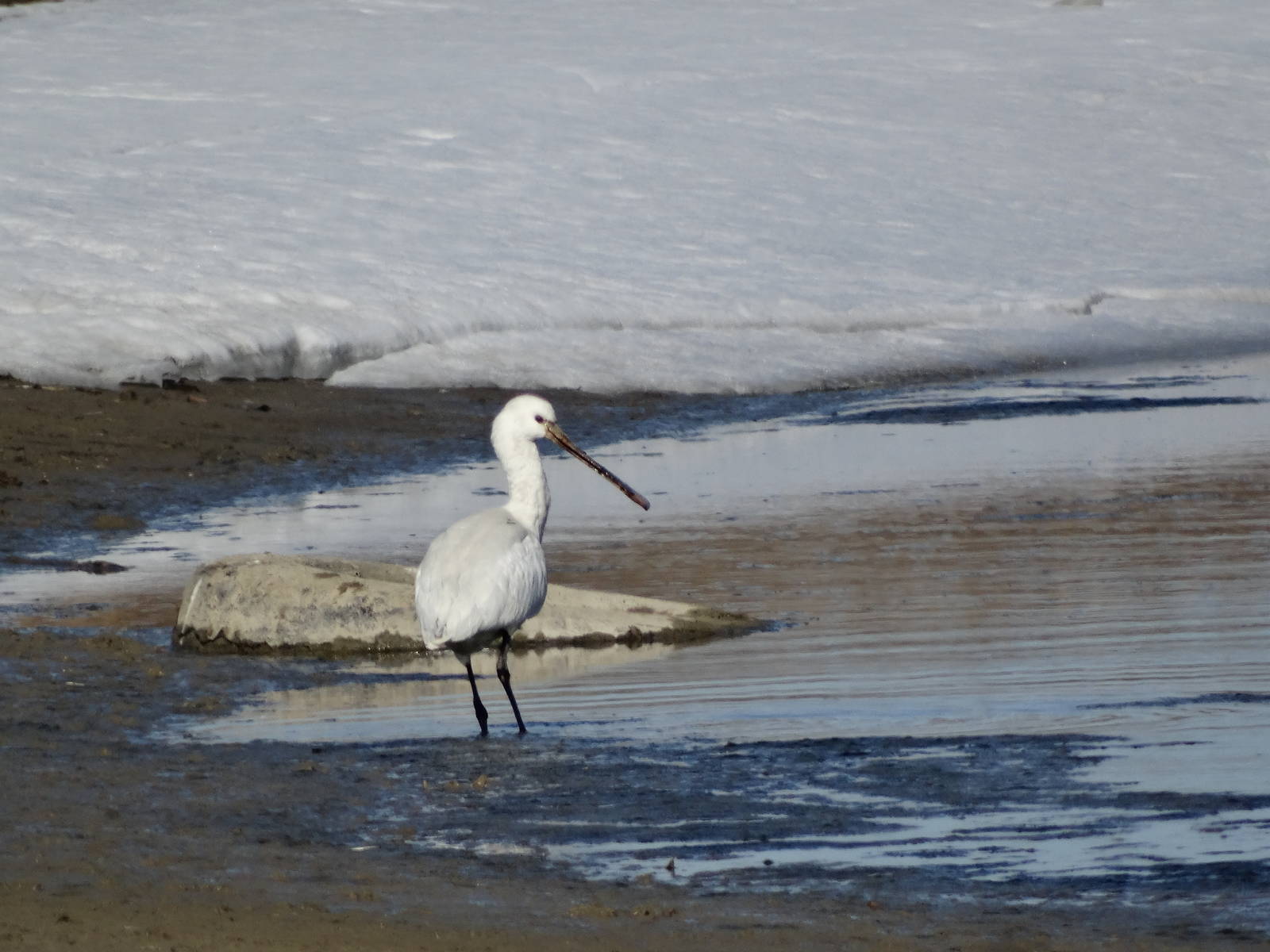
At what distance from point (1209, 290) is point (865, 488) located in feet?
38.3

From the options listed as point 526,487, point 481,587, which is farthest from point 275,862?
point 526,487

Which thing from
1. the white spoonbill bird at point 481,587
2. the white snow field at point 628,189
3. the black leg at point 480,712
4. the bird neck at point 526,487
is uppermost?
the white snow field at point 628,189

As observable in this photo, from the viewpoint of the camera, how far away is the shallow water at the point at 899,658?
5.11 metres

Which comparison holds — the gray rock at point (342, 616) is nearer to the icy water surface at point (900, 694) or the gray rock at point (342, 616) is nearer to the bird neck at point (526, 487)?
the icy water surface at point (900, 694)

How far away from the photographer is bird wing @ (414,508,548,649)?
695cm

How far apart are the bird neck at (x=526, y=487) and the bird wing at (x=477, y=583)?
13.1 inches

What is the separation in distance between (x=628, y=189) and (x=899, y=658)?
17533 millimetres

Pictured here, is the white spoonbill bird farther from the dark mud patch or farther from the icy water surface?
the dark mud patch

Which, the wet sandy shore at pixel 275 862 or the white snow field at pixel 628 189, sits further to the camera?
the white snow field at pixel 628 189

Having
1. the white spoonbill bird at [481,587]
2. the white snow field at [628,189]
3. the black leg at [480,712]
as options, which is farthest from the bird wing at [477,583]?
the white snow field at [628,189]

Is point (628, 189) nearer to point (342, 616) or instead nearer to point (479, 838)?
point (342, 616)

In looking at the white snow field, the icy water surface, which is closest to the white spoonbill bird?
the icy water surface

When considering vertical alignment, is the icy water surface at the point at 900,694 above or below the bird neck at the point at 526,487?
below

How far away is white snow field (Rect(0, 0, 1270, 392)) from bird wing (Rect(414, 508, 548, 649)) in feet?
29.1
